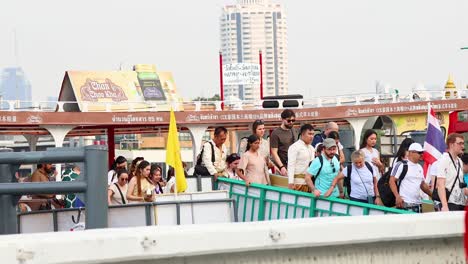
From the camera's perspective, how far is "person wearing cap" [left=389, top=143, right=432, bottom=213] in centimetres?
1178

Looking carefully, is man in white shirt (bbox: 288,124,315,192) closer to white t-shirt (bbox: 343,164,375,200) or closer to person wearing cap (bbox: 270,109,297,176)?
white t-shirt (bbox: 343,164,375,200)

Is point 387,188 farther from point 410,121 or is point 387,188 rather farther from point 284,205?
point 410,121

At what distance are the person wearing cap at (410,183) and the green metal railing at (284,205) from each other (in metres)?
1.63

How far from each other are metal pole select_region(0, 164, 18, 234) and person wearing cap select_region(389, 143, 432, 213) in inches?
256

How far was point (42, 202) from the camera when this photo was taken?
43.8 feet

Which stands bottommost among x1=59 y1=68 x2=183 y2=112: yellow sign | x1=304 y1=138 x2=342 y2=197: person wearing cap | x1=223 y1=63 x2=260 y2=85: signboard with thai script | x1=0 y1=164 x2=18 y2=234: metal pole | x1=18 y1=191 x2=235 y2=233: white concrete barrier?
x1=18 y1=191 x2=235 y2=233: white concrete barrier

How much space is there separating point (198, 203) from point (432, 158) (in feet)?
12.6

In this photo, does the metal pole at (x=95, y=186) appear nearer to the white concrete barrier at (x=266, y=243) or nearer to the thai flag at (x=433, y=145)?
the white concrete barrier at (x=266, y=243)

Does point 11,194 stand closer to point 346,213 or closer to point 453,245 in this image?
point 453,245

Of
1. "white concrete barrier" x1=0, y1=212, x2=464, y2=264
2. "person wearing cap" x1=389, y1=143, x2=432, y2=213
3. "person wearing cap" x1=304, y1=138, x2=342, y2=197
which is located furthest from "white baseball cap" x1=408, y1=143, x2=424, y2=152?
"white concrete barrier" x1=0, y1=212, x2=464, y2=264

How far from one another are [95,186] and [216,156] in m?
8.16

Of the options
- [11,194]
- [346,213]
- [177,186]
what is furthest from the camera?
[177,186]

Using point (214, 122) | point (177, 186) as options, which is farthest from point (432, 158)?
point (214, 122)

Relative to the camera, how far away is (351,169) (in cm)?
1199
